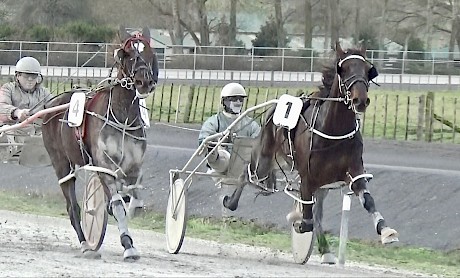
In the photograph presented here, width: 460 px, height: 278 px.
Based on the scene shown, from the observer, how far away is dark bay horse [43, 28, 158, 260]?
9.08 metres

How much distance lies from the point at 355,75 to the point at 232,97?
2.03 m

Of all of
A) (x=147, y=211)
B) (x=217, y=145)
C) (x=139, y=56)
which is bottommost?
(x=147, y=211)

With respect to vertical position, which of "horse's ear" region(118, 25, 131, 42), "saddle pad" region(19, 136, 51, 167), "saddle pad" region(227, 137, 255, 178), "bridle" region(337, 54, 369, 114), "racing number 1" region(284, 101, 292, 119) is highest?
"horse's ear" region(118, 25, 131, 42)

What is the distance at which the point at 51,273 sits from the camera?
26.5 feet

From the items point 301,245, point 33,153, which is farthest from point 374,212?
point 33,153

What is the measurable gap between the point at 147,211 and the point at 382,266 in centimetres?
506

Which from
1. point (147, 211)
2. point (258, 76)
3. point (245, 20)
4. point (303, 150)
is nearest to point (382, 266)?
point (303, 150)

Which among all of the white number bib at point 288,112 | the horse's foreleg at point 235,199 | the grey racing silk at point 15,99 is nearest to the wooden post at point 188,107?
the grey racing silk at point 15,99

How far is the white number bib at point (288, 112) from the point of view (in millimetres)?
9234

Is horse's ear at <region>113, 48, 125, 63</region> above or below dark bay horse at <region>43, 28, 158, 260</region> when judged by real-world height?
above

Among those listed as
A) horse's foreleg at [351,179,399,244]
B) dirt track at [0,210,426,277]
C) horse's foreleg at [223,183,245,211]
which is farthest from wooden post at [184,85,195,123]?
horse's foreleg at [351,179,399,244]

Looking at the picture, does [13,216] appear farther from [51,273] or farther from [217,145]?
[51,273]

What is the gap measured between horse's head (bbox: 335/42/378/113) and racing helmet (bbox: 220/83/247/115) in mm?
1624

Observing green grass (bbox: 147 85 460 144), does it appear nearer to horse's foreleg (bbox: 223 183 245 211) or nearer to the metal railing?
the metal railing
